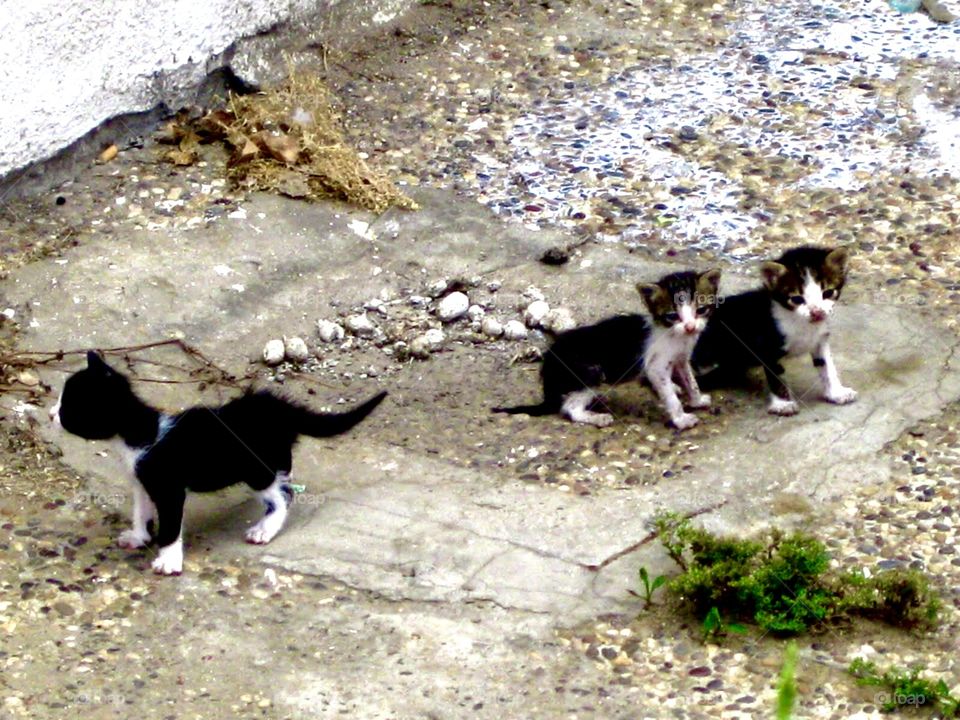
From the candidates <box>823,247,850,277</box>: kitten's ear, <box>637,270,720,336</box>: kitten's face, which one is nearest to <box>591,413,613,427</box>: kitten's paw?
<box>637,270,720,336</box>: kitten's face

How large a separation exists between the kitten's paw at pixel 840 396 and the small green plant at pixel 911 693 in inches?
74.2

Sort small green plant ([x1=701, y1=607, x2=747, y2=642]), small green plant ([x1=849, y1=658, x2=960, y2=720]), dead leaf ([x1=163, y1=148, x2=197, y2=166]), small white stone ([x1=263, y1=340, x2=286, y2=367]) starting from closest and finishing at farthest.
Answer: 1. small green plant ([x1=849, y1=658, x2=960, y2=720])
2. small green plant ([x1=701, y1=607, x2=747, y2=642])
3. small white stone ([x1=263, y1=340, x2=286, y2=367])
4. dead leaf ([x1=163, y1=148, x2=197, y2=166])

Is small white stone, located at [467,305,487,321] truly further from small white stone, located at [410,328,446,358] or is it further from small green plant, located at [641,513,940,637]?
small green plant, located at [641,513,940,637]

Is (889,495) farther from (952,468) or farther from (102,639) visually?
(102,639)

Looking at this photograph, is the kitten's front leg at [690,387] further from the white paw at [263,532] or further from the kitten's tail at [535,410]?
the white paw at [263,532]

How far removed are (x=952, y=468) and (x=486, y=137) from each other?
3.60m

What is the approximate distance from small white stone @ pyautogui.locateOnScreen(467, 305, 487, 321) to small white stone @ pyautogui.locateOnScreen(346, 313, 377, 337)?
1.52 feet

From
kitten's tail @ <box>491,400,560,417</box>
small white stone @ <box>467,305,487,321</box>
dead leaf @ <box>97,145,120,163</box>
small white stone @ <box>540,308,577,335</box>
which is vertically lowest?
kitten's tail @ <box>491,400,560,417</box>

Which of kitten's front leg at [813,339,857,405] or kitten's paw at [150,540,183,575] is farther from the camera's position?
kitten's front leg at [813,339,857,405]

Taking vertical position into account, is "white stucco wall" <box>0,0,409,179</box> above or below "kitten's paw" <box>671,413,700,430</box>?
above

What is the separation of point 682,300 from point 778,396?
Result: 597 millimetres

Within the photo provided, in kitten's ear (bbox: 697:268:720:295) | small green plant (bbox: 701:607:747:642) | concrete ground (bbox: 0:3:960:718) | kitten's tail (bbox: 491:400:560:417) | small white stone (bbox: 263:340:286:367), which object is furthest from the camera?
small white stone (bbox: 263:340:286:367)

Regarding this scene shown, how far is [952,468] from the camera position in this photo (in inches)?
238

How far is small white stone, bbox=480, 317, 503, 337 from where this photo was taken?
7.21 metres
